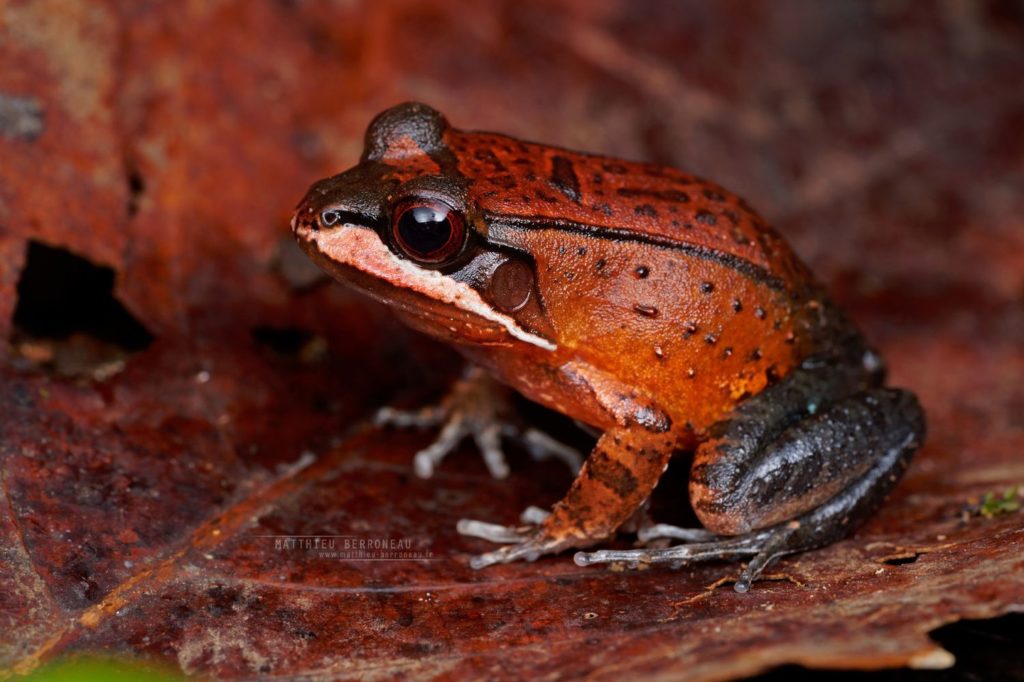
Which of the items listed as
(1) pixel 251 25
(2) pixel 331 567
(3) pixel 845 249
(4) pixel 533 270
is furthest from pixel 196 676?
(3) pixel 845 249

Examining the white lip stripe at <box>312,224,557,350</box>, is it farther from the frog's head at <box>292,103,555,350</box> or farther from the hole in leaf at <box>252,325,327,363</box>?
the hole in leaf at <box>252,325,327,363</box>

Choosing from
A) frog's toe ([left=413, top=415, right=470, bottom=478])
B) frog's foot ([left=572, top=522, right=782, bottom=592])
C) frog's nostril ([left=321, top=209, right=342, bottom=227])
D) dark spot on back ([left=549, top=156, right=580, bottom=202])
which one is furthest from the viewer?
frog's toe ([left=413, top=415, right=470, bottom=478])

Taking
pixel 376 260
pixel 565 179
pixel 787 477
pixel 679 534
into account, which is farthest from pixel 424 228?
pixel 787 477

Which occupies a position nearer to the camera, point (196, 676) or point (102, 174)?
point (196, 676)

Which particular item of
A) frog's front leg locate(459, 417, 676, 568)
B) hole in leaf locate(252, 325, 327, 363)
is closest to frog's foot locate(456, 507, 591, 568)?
frog's front leg locate(459, 417, 676, 568)

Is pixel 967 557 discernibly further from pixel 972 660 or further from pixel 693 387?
pixel 693 387

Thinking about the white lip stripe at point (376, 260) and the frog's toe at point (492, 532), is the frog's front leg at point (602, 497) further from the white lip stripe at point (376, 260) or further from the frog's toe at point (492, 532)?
the white lip stripe at point (376, 260)
